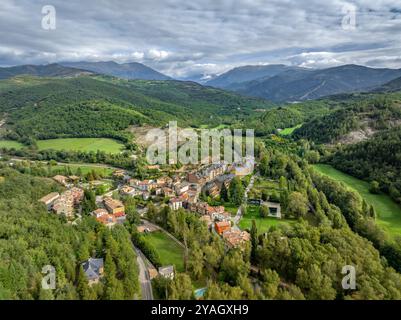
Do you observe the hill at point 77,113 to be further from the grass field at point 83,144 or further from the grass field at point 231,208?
the grass field at point 231,208

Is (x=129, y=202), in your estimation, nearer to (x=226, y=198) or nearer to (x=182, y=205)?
(x=182, y=205)

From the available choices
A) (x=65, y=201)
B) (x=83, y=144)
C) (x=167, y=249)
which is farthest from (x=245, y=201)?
(x=83, y=144)

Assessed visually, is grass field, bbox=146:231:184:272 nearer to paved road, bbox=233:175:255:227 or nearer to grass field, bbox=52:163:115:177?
paved road, bbox=233:175:255:227

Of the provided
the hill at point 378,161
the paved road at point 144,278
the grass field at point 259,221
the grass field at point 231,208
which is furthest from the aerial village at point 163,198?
the hill at point 378,161

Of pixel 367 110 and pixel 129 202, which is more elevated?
pixel 367 110

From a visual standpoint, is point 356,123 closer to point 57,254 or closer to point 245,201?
point 245,201
